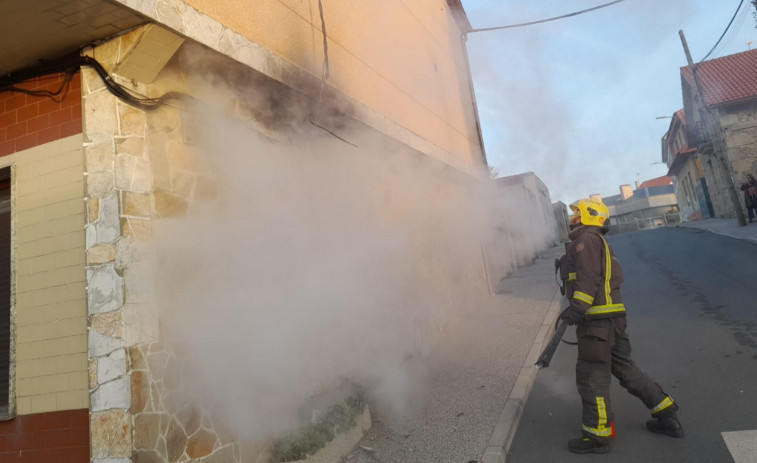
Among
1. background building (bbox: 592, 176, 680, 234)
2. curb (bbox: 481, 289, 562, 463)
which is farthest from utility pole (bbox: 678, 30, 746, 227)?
curb (bbox: 481, 289, 562, 463)

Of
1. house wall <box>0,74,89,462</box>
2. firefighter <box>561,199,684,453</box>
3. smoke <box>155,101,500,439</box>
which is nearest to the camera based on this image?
house wall <box>0,74,89,462</box>

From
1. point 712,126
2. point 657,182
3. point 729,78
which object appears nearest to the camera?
point 712,126

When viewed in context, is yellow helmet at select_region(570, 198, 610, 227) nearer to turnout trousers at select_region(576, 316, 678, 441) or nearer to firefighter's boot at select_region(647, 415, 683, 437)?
turnout trousers at select_region(576, 316, 678, 441)

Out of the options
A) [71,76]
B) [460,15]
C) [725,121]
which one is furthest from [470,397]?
[725,121]

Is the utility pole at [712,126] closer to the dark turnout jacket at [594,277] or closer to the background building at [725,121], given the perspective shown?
the background building at [725,121]

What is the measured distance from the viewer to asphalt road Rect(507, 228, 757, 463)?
9.82 feet

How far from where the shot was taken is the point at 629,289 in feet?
27.8

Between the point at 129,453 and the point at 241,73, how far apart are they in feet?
8.35

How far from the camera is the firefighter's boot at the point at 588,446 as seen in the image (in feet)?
9.95

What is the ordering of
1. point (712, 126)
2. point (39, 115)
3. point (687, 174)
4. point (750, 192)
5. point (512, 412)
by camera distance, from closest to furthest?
point (39, 115) < point (512, 412) < point (750, 192) < point (712, 126) < point (687, 174)

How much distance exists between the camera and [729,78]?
1809 cm

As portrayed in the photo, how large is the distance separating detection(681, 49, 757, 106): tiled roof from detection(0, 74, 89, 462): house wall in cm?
2026

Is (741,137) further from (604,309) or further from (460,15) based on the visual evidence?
(604,309)

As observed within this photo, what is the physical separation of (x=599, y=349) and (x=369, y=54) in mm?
4348
